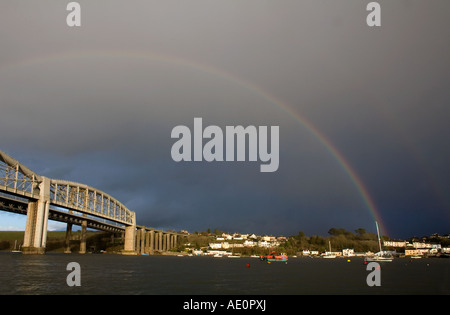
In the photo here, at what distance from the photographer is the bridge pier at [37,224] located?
11688 centimetres

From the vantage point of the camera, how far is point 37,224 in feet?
386

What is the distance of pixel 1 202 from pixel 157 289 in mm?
112992

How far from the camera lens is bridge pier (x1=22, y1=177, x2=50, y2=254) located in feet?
383

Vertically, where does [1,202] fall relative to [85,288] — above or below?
above
